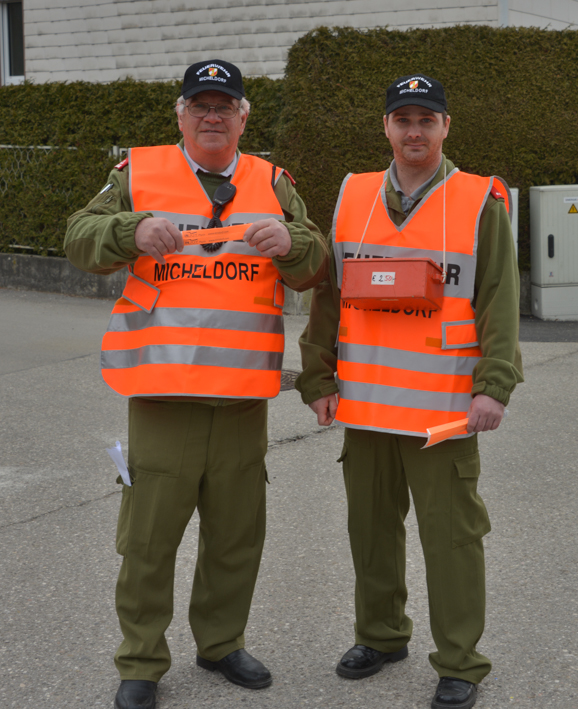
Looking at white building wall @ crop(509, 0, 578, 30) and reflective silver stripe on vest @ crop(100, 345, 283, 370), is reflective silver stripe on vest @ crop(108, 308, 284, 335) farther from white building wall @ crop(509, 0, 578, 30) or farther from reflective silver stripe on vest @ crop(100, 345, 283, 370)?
white building wall @ crop(509, 0, 578, 30)

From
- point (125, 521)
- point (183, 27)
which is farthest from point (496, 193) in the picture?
point (183, 27)

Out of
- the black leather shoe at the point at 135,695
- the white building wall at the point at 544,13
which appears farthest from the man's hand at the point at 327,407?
the white building wall at the point at 544,13

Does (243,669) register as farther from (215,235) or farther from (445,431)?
(215,235)

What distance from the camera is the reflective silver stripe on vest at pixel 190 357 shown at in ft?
9.61

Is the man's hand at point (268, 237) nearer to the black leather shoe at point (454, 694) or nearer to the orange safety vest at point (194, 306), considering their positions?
the orange safety vest at point (194, 306)

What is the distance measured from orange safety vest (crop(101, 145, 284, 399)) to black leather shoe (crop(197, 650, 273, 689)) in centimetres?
96

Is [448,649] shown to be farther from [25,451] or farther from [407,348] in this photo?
[25,451]

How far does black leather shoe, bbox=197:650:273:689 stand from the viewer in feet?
10.2

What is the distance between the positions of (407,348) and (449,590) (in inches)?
32.4

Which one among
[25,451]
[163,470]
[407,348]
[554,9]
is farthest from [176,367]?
[554,9]

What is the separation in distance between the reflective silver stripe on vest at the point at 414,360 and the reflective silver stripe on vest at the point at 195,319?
1.12ft

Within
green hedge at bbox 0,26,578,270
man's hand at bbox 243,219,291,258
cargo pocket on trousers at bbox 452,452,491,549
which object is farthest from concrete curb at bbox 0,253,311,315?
cargo pocket on trousers at bbox 452,452,491,549

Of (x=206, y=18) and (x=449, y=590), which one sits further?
(x=206, y=18)

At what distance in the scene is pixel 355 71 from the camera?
10.5 metres
